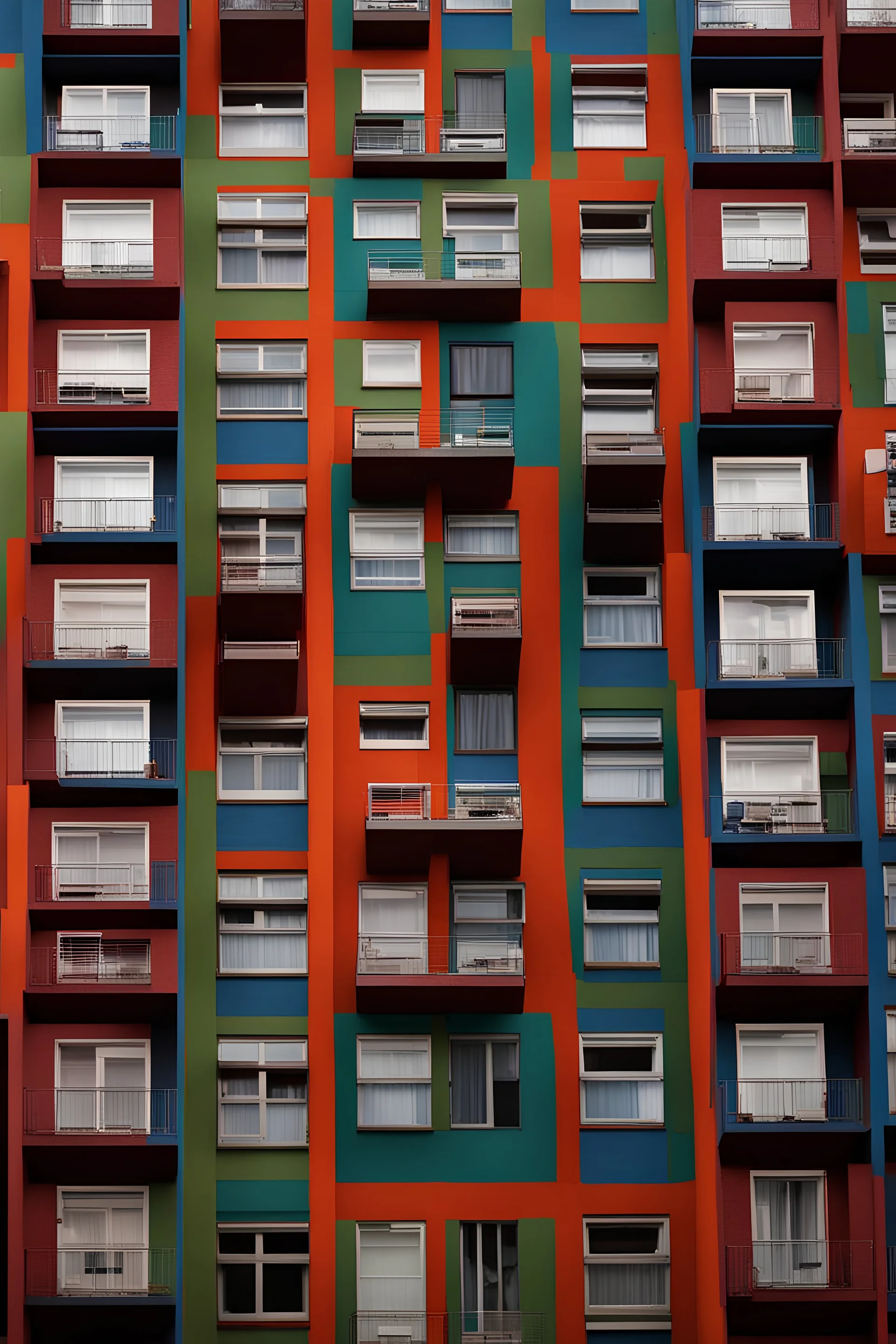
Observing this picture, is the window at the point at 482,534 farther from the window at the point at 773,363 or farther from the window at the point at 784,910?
the window at the point at 784,910

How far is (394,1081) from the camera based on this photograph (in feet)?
123

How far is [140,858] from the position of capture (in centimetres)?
3791

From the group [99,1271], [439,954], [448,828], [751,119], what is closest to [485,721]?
[448,828]

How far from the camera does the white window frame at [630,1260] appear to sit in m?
36.7

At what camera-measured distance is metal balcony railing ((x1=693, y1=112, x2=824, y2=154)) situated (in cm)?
4144

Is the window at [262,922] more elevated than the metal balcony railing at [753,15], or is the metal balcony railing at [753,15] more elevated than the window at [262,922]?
the metal balcony railing at [753,15]

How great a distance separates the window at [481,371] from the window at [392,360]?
2.54 ft

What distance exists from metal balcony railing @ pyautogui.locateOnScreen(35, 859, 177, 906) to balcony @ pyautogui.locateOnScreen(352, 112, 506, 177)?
15648mm

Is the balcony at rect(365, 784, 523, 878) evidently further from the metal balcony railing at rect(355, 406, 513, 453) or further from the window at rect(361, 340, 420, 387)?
the window at rect(361, 340, 420, 387)

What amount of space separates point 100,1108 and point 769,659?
51.9 ft

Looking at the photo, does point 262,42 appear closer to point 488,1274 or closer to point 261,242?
point 261,242

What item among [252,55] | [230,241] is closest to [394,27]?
[252,55]

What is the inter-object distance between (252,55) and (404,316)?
6.98 meters

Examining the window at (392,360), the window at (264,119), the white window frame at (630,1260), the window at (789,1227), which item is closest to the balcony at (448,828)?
the white window frame at (630,1260)
